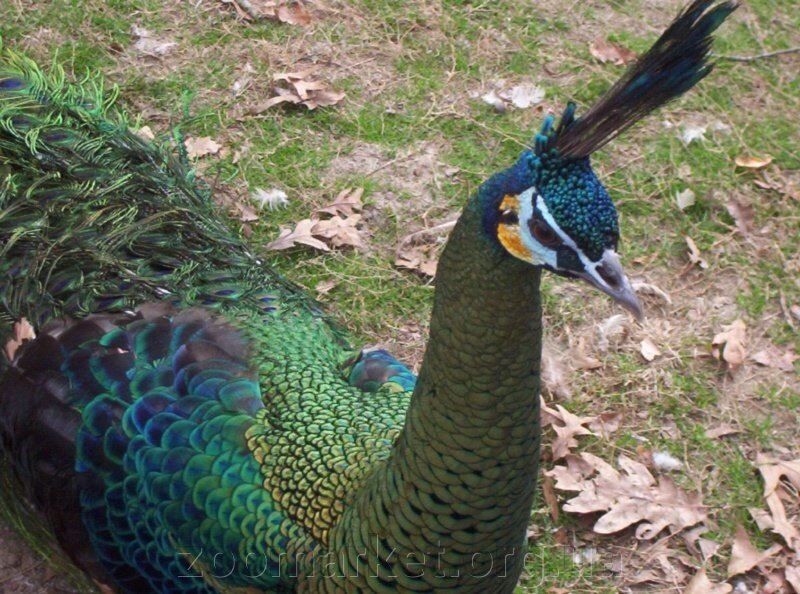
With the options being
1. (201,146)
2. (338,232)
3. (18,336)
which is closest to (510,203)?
(18,336)

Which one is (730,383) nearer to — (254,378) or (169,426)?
(254,378)

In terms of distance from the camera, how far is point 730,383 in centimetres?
417

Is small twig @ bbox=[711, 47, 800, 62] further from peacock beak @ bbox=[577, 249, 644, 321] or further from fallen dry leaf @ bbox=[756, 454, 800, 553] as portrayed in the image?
peacock beak @ bbox=[577, 249, 644, 321]

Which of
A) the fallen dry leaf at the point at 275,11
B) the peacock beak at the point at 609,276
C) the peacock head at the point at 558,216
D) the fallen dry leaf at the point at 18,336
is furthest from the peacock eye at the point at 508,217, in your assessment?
the fallen dry leaf at the point at 275,11

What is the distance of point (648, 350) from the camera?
4.20m

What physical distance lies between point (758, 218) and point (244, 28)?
3083mm

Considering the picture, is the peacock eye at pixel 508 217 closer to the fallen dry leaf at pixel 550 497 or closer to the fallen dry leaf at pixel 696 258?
the fallen dry leaf at pixel 550 497

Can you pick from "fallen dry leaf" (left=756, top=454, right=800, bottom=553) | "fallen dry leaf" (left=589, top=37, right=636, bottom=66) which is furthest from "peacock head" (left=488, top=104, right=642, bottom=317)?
"fallen dry leaf" (left=589, top=37, right=636, bottom=66)

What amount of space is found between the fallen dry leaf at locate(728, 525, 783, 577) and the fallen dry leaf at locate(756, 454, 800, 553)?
0.06m

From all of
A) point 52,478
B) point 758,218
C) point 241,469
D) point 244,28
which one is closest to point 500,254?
point 241,469

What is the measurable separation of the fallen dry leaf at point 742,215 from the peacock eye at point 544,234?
3293 mm

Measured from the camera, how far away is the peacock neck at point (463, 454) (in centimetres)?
198

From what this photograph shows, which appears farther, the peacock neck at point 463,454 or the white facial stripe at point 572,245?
the peacock neck at point 463,454

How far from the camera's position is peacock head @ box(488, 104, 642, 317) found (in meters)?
1.83
